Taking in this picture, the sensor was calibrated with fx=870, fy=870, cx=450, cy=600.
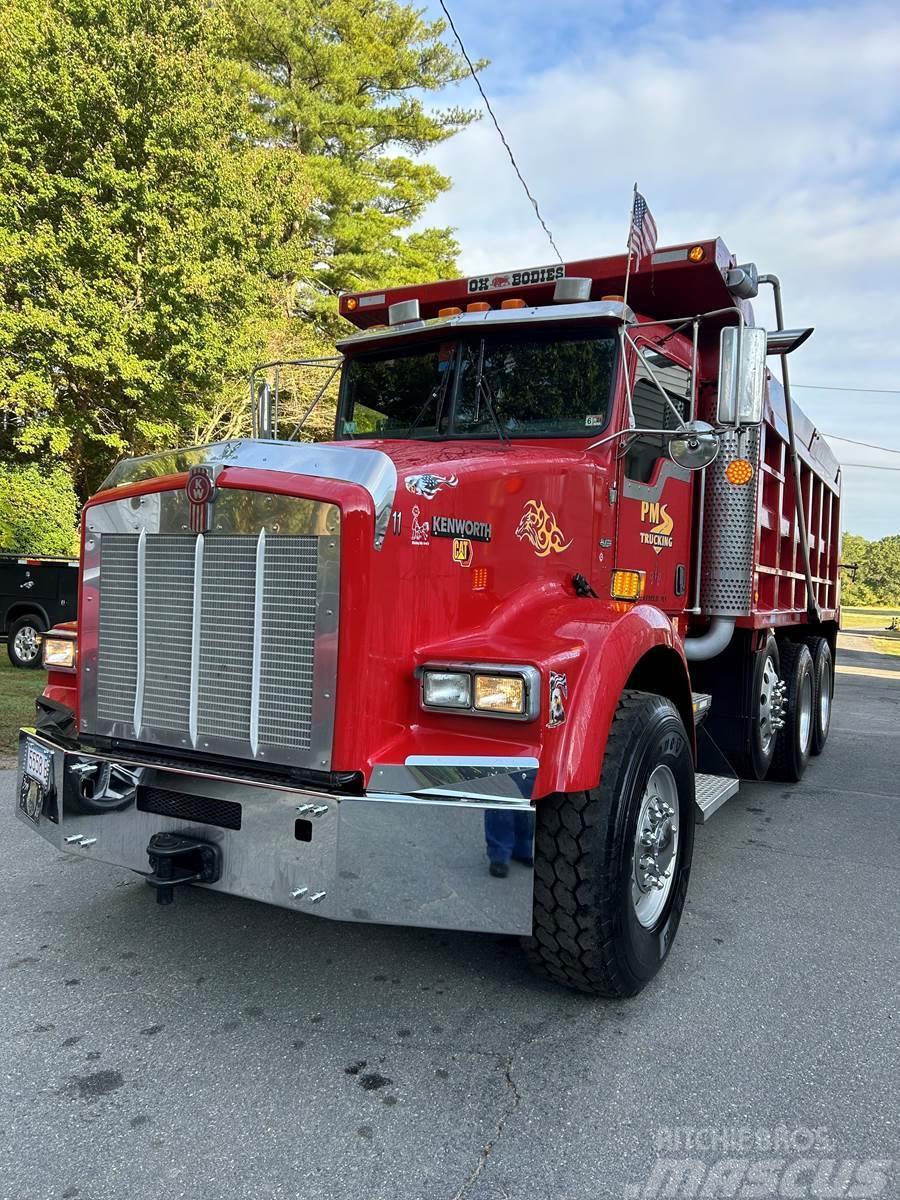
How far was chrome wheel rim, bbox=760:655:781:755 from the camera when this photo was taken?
20.1 ft

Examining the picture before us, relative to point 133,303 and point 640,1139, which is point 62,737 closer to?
point 640,1139

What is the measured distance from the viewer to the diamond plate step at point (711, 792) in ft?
12.7

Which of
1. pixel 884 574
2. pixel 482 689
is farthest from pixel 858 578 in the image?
pixel 482 689

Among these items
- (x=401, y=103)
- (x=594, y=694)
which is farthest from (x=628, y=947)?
(x=401, y=103)

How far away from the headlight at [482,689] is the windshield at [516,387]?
156cm

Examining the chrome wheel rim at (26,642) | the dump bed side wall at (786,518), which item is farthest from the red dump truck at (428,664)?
the chrome wheel rim at (26,642)

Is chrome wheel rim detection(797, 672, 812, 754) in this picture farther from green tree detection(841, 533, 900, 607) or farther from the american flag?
green tree detection(841, 533, 900, 607)

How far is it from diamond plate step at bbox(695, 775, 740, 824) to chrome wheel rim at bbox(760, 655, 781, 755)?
138 cm

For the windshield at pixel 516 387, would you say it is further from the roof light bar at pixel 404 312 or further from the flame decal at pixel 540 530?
the flame decal at pixel 540 530

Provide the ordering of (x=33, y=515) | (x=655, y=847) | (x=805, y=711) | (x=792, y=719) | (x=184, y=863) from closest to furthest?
(x=184, y=863) < (x=655, y=847) < (x=792, y=719) < (x=805, y=711) < (x=33, y=515)

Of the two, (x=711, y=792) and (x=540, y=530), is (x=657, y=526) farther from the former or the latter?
(x=711, y=792)

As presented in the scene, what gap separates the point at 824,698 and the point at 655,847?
574 cm

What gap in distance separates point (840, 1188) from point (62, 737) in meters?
2.93

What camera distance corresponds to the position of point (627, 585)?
411 centimetres
